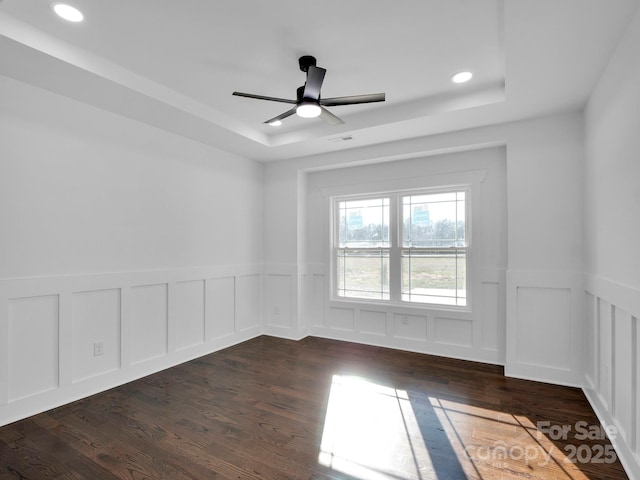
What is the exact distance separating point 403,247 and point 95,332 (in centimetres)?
350

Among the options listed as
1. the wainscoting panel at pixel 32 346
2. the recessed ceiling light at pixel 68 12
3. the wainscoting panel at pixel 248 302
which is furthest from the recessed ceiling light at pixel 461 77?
the wainscoting panel at pixel 32 346

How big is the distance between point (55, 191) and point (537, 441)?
415 cm

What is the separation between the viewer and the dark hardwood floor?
6.61 feet

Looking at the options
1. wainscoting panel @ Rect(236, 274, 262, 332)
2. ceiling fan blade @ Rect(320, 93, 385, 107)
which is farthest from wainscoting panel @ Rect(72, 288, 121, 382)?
ceiling fan blade @ Rect(320, 93, 385, 107)

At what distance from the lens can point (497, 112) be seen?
10.6 feet

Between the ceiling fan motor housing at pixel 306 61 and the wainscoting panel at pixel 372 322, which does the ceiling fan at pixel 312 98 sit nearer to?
the ceiling fan motor housing at pixel 306 61

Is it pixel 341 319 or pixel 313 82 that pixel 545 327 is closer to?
pixel 341 319

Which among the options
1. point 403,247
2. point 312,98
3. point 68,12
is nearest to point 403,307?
point 403,247

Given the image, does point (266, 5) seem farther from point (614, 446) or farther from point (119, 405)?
point (614, 446)

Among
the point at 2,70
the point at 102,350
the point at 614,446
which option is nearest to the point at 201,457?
the point at 102,350

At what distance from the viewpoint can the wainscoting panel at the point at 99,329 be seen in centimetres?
258

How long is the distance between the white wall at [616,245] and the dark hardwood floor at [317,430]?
27 cm

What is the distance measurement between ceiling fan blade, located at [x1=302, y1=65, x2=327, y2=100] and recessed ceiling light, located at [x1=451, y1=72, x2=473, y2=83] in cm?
125

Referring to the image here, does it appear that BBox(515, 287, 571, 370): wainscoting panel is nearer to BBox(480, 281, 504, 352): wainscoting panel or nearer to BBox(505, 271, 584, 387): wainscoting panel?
BBox(505, 271, 584, 387): wainscoting panel
